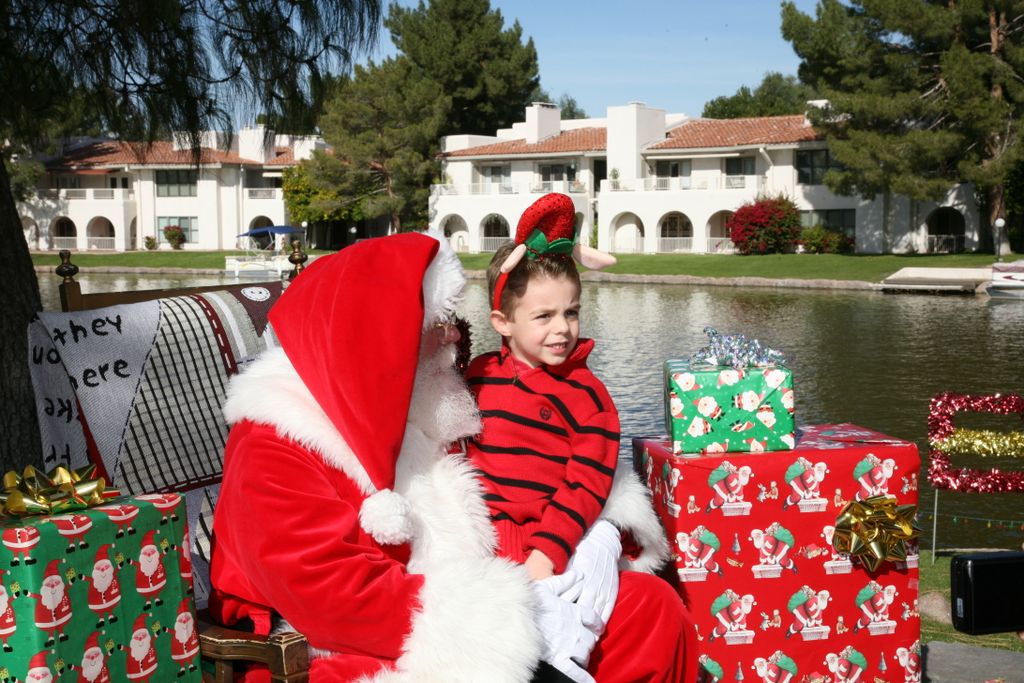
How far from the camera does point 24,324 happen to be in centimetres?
388

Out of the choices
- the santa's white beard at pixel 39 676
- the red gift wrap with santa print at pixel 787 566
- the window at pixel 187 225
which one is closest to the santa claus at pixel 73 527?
the santa's white beard at pixel 39 676

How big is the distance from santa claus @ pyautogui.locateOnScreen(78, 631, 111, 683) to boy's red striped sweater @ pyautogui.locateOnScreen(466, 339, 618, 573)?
1.02m

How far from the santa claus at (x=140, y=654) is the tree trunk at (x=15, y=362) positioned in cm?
172

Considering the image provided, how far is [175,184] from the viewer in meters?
47.0

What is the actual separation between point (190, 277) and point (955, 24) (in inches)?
966

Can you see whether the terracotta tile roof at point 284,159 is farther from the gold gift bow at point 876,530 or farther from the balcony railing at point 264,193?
the gold gift bow at point 876,530

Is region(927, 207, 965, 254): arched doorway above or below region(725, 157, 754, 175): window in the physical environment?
below

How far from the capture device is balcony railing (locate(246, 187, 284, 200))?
Result: 46.3m

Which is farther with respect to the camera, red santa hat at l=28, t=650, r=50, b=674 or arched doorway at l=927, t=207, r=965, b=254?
arched doorway at l=927, t=207, r=965, b=254

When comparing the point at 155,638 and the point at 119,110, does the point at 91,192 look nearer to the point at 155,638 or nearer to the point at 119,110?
the point at 119,110

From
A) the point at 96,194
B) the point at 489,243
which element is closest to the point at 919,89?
the point at 489,243

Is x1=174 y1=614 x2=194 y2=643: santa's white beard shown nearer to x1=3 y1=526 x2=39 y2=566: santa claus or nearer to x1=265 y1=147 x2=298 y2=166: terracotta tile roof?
x1=3 y1=526 x2=39 y2=566: santa claus

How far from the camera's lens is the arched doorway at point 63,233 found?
49247 mm

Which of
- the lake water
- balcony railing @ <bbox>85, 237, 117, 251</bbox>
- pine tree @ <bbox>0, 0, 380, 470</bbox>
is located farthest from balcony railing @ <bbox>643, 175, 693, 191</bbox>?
pine tree @ <bbox>0, 0, 380, 470</bbox>
